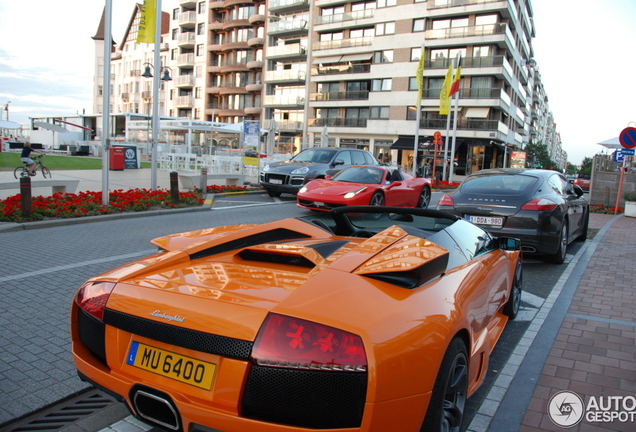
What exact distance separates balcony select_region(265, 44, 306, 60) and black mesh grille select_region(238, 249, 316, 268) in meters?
59.1

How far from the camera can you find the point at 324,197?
37.4ft

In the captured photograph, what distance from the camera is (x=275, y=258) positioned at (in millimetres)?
2738

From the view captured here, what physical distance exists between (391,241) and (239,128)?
32.4 m

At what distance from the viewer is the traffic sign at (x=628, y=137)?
1425 cm

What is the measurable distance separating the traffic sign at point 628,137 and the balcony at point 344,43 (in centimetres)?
4288

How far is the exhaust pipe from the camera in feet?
6.56

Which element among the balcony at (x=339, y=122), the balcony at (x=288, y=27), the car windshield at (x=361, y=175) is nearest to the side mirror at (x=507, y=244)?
the car windshield at (x=361, y=175)

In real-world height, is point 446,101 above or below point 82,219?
above

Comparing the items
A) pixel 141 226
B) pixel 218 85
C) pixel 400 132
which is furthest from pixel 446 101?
pixel 218 85

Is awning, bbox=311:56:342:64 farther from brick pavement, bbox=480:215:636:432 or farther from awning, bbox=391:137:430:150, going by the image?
brick pavement, bbox=480:215:636:432

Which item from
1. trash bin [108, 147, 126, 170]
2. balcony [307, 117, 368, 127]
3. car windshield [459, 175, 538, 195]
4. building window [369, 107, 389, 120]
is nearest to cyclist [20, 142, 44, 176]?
trash bin [108, 147, 126, 170]

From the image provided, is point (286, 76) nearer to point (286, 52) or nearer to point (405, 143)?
point (286, 52)

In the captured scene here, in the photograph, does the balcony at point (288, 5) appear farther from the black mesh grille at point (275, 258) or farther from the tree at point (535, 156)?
the black mesh grille at point (275, 258)

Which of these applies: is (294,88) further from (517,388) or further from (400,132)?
(517,388)
